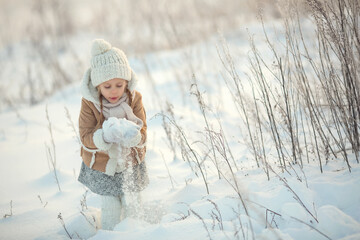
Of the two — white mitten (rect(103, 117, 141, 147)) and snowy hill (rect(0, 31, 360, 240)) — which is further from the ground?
white mitten (rect(103, 117, 141, 147))

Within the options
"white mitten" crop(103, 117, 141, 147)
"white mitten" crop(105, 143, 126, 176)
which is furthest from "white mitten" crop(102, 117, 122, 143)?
"white mitten" crop(105, 143, 126, 176)

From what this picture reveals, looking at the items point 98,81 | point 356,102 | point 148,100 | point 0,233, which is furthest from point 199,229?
point 148,100

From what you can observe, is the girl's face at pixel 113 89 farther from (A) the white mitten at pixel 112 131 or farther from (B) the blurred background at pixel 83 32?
(B) the blurred background at pixel 83 32

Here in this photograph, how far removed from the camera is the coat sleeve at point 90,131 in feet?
5.45

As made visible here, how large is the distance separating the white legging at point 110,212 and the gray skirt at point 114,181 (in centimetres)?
5

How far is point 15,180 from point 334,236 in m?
Answer: 2.66

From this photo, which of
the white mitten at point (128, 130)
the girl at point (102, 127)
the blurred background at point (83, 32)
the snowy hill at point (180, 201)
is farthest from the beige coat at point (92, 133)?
the blurred background at point (83, 32)

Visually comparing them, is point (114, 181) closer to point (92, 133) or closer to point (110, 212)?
point (110, 212)

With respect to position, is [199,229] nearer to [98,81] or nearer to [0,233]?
[98,81]

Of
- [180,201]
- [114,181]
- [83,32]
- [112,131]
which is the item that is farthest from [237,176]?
[83,32]

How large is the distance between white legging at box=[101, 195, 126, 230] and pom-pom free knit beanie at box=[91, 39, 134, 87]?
736 mm

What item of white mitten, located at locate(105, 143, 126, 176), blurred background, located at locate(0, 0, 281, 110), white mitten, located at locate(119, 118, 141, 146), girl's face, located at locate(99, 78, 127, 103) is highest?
blurred background, located at locate(0, 0, 281, 110)

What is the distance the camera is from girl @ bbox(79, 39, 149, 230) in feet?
5.73

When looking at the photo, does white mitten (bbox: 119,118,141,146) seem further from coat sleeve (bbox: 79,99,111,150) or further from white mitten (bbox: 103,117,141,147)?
coat sleeve (bbox: 79,99,111,150)
